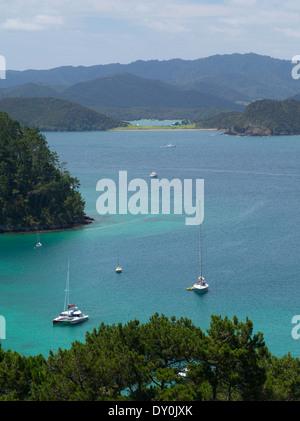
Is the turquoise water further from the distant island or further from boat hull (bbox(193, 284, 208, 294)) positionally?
the distant island

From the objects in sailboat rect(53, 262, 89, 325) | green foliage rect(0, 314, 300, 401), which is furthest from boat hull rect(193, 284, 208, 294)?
green foliage rect(0, 314, 300, 401)

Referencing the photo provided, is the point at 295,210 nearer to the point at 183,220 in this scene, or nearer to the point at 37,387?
the point at 183,220

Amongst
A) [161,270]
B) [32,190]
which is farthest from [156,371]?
[32,190]

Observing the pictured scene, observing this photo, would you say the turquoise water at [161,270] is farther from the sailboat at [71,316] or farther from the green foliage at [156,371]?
the green foliage at [156,371]

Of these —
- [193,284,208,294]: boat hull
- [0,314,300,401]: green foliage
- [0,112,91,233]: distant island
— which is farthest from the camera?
[0,112,91,233]: distant island

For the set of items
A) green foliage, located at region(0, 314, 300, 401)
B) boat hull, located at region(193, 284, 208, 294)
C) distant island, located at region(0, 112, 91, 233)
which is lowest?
green foliage, located at region(0, 314, 300, 401)

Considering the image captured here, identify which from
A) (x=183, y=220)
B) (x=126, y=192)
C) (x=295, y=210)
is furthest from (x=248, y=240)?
(x=126, y=192)

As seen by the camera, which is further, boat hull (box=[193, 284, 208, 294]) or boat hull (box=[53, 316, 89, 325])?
boat hull (box=[193, 284, 208, 294])
